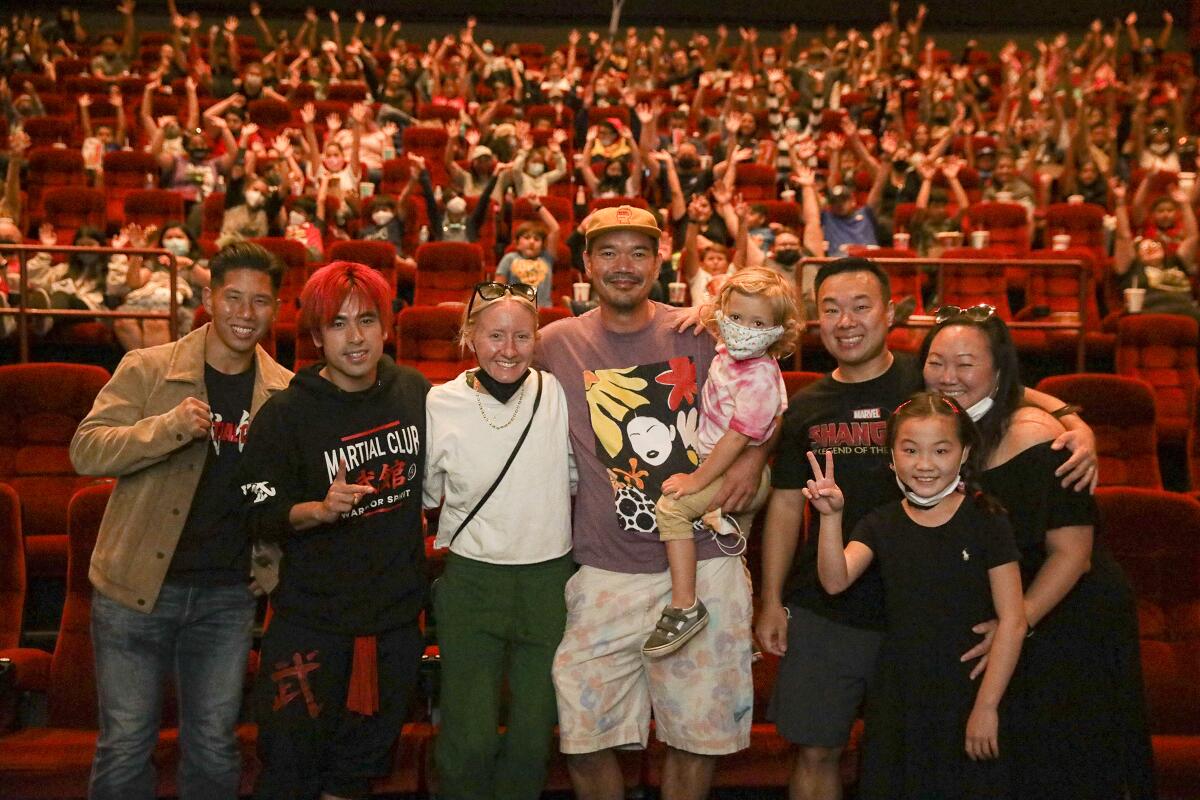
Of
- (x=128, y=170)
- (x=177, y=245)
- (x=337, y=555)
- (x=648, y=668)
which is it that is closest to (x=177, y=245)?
(x=177, y=245)

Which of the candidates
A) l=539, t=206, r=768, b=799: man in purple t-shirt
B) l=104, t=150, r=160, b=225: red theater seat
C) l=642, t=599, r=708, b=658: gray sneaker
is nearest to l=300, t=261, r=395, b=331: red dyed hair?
l=539, t=206, r=768, b=799: man in purple t-shirt

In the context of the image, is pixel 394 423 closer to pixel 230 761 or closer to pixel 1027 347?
pixel 230 761

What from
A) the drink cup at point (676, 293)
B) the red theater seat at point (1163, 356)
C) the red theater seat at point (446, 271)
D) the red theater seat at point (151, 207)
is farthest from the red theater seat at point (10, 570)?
the red theater seat at point (151, 207)

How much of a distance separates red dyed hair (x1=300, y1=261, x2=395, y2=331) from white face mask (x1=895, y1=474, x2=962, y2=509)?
121 centimetres

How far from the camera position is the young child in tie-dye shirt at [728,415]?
2375mm

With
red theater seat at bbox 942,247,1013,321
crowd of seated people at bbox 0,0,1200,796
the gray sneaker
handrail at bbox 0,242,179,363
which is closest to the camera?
the gray sneaker

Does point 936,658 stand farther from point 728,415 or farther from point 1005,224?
point 1005,224

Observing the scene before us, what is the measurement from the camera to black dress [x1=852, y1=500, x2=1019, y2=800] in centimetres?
224

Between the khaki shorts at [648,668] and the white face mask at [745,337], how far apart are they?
48 centimetres

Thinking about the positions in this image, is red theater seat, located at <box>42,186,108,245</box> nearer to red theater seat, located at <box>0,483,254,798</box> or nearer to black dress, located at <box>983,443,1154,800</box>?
red theater seat, located at <box>0,483,254,798</box>

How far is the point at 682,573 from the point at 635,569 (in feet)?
0.42

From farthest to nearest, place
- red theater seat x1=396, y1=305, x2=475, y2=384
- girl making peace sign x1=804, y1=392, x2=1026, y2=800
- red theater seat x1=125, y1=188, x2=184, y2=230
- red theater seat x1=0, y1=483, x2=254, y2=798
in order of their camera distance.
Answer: red theater seat x1=125, y1=188, x2=184, y2=230 < red theater seat x1=396, y1=305, x2=475, y2=384 < red theater seat x1=0, y1=483, x2=254, y2=798 < girl making peace sign x1=804, y1=392, x2=1026, y2=800

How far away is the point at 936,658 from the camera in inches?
89.2

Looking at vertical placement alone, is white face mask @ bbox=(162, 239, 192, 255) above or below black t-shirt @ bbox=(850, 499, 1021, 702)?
above
